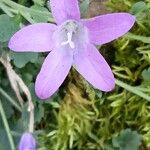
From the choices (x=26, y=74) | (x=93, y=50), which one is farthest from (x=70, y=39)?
(x=26, y=74)

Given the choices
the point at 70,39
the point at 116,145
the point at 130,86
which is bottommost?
the point at 116,145

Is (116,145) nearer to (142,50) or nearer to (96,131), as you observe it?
(96,131)

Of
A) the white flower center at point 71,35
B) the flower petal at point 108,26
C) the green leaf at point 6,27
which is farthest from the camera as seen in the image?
the green leaf at point 6,27

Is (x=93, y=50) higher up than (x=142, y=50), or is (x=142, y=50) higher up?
(x=93, y=50)

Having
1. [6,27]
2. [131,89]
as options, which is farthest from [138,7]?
[6,27]

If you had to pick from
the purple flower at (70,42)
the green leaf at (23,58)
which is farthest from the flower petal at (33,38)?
the green leaf at (23,58)

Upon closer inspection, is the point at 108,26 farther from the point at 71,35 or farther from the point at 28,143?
→ the point at 28,143

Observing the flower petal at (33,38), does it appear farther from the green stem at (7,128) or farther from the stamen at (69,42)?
the green stem at (7,128)
